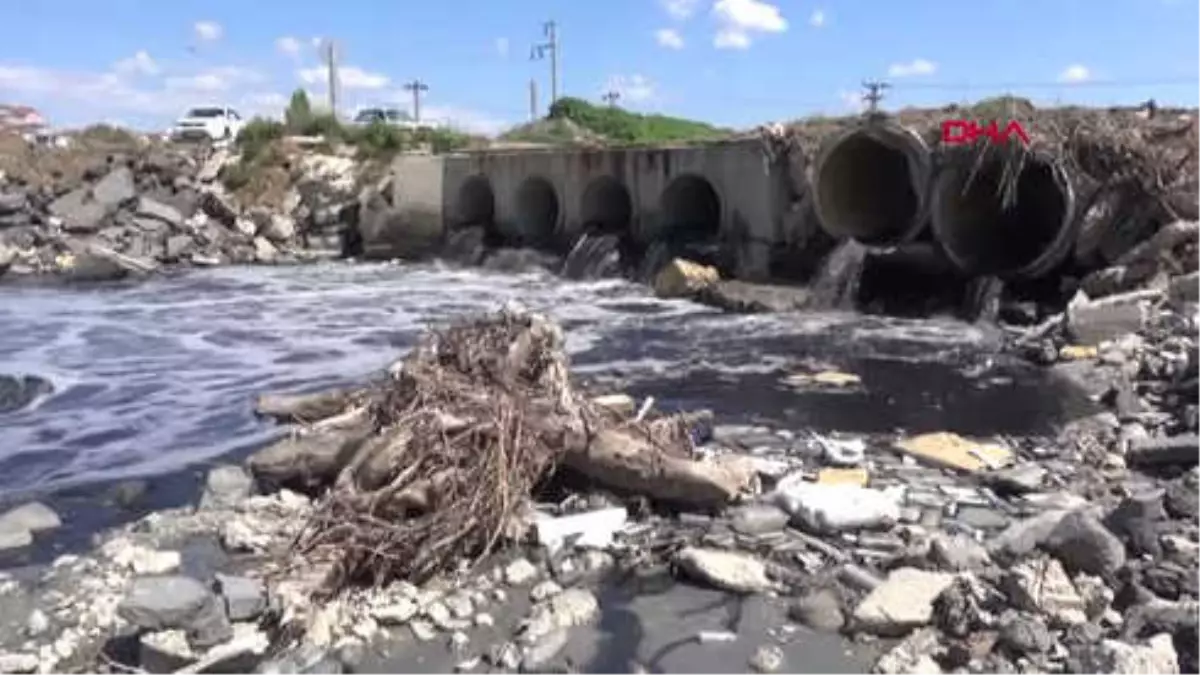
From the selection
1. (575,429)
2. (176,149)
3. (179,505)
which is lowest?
(179,505)

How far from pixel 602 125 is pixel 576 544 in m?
37.0

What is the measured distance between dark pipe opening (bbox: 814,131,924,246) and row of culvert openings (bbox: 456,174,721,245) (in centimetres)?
303

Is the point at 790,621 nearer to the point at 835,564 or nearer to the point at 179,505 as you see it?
the point at 835,564

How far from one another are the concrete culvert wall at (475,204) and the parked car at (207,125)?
12.6 meters

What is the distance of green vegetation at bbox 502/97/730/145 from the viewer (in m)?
38.5

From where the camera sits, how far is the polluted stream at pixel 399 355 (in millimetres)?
6953

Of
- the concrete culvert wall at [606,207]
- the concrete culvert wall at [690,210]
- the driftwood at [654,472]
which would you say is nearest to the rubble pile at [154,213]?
the concrete culvert wall at [606,207]

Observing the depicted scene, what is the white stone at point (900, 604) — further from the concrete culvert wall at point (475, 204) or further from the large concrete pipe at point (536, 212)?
the concrete culvert wall at point (475, 204)

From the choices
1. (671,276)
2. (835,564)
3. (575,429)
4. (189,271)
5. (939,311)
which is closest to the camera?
(835,564)

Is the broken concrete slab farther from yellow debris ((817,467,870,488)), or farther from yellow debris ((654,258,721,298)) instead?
yellow debris ((654,258,721,298))

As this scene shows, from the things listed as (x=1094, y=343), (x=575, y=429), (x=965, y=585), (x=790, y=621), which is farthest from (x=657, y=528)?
(x=1094, y=343)

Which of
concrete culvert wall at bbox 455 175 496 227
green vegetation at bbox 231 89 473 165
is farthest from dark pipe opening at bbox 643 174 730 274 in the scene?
green vegetation at bbox 231 89 473 165

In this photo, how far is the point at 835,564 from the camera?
5.18 m

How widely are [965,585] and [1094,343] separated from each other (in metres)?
7.19
